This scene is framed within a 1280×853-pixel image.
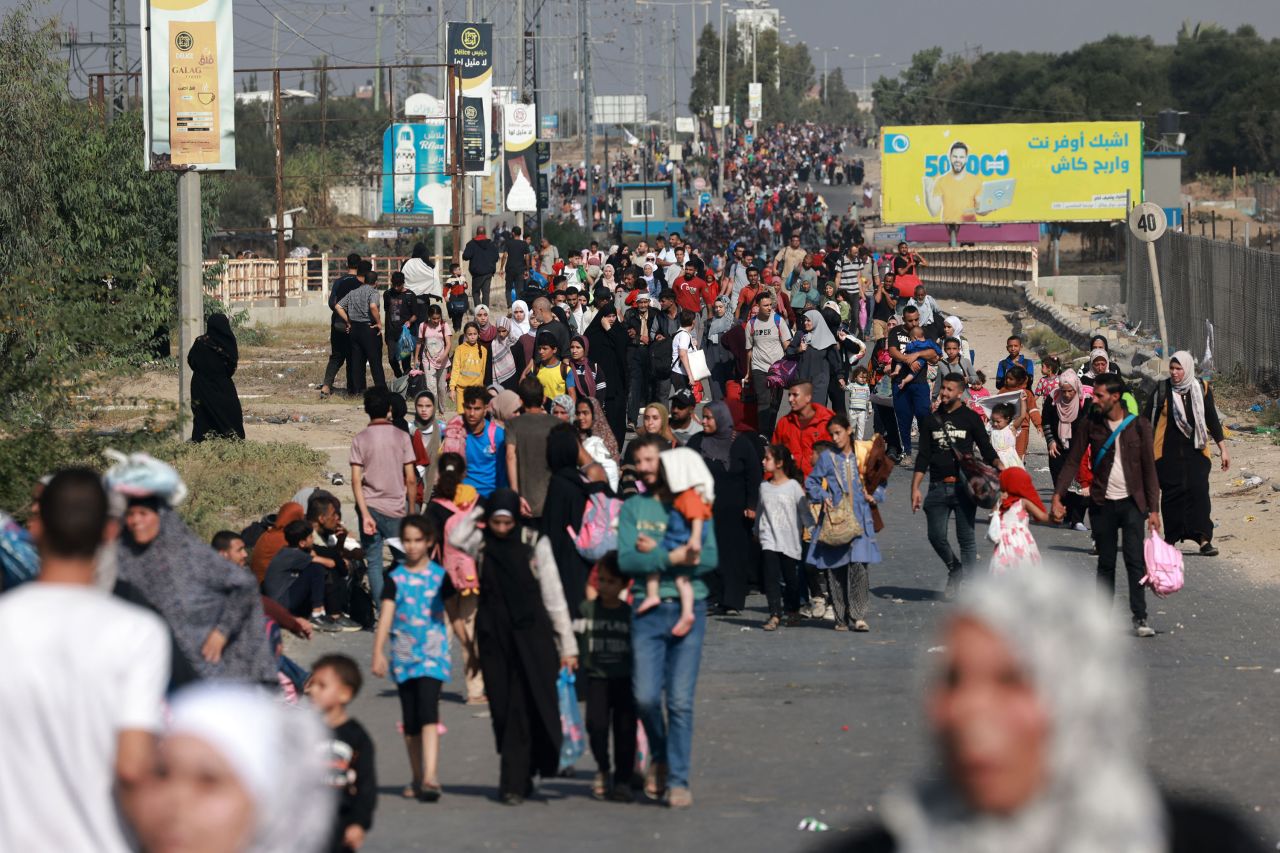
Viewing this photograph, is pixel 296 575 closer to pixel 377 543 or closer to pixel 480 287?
pixel 377 543

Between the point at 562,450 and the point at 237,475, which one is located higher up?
the point at 562,450

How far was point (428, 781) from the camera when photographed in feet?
27.3

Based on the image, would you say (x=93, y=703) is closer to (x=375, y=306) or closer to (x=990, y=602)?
(x=990, y=602)

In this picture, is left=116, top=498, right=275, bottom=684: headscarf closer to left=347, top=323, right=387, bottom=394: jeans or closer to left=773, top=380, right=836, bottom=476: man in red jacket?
left=773, top=380, right=836, bottom=476: man in red jacket

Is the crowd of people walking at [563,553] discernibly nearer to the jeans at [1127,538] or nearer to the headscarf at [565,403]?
the jeans at [1127,538]

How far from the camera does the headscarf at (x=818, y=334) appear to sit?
61.9 ft

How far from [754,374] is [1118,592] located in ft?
22.0

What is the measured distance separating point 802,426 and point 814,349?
579 centimetres

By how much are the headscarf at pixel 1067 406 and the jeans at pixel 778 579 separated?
4.53m

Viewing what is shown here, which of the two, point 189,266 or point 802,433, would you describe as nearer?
point 802,433

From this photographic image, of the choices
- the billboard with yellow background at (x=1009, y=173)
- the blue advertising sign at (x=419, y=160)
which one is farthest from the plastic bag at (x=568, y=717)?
the billboard with yellow background at (x=1009, y=173)

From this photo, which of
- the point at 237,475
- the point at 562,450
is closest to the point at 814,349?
the point at 237,475

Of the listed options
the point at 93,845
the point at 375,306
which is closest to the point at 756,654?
the point at 93,845

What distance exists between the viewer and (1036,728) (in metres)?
2.07
